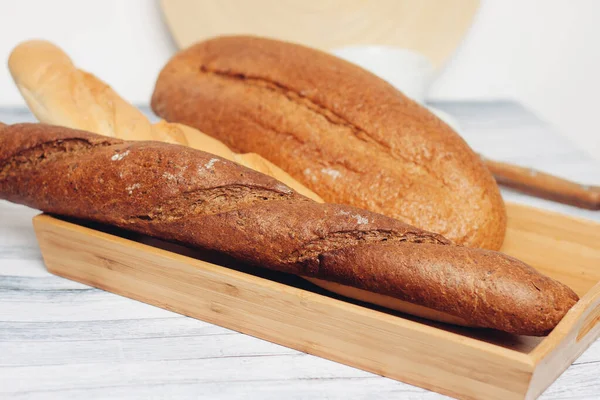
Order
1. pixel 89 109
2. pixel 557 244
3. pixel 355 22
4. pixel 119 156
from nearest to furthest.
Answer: pixel 119 156 → pixel 557 244 → pixel 89 109 → pixel 355 22

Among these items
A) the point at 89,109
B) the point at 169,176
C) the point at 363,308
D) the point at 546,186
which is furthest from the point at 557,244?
the point at 89,109

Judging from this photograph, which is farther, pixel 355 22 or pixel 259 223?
pixel 355 22

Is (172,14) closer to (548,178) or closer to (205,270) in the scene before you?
(548,178)

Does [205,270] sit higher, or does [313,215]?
[313,215]

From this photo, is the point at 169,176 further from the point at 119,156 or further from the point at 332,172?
the point at 332,172

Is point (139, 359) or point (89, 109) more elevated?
point (89, 109)

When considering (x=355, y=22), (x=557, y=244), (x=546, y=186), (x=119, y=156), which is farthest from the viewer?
(x=355, y=22)

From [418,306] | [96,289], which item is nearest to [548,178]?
[418,306]

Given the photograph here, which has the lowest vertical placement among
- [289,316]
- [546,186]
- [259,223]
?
[289,316]
